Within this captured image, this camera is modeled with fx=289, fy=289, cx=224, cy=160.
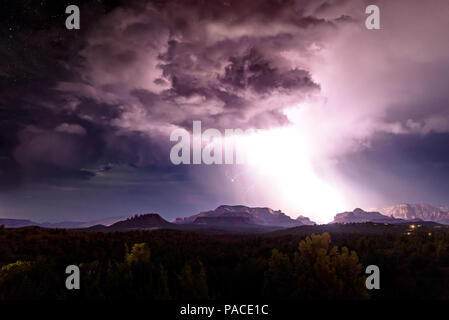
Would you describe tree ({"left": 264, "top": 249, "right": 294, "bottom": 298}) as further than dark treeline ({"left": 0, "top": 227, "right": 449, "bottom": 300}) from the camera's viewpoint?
Yes

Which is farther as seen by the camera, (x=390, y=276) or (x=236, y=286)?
(x=390, y=276)

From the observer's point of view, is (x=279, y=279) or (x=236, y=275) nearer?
(x=279, y=279)

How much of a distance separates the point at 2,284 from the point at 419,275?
2353 inches

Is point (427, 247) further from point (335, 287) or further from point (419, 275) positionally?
point (335, 287)

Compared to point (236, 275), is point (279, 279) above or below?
above

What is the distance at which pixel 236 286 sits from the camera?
32469mm

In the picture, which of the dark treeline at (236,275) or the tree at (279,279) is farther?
the tree at (279,279)
